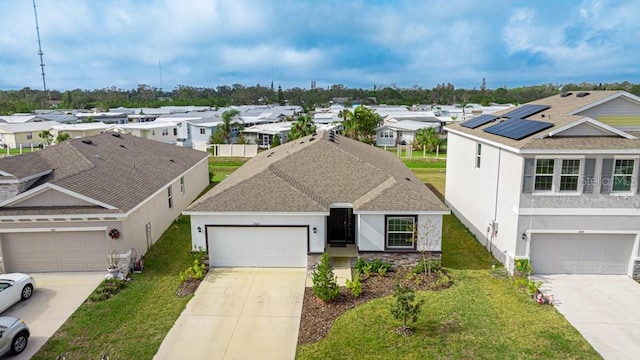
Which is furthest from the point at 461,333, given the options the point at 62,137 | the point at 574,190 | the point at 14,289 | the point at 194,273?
the point at 62,137

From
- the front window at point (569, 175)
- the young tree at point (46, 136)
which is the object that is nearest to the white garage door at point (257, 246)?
the front window at point (569, 175)

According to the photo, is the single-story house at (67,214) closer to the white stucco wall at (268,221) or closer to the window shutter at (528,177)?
the white stucco wall at (268,221)

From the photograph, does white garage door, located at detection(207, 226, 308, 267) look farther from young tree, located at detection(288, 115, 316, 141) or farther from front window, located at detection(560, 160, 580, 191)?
young tree, located at detection(288, 115, 316, 141)

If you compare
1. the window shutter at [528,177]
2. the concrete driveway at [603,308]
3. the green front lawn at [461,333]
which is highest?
the window shutter at [528,177]

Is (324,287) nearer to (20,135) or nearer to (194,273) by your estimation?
(194,273)

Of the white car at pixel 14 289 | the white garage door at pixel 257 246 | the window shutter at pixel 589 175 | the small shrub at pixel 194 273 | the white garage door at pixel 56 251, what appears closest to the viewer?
the white car at pixel 14 289

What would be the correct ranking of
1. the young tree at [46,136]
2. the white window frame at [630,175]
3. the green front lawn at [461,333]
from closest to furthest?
the green front lawn at [461,333], the white window frame at [630,175], the young tree at [46,136]
